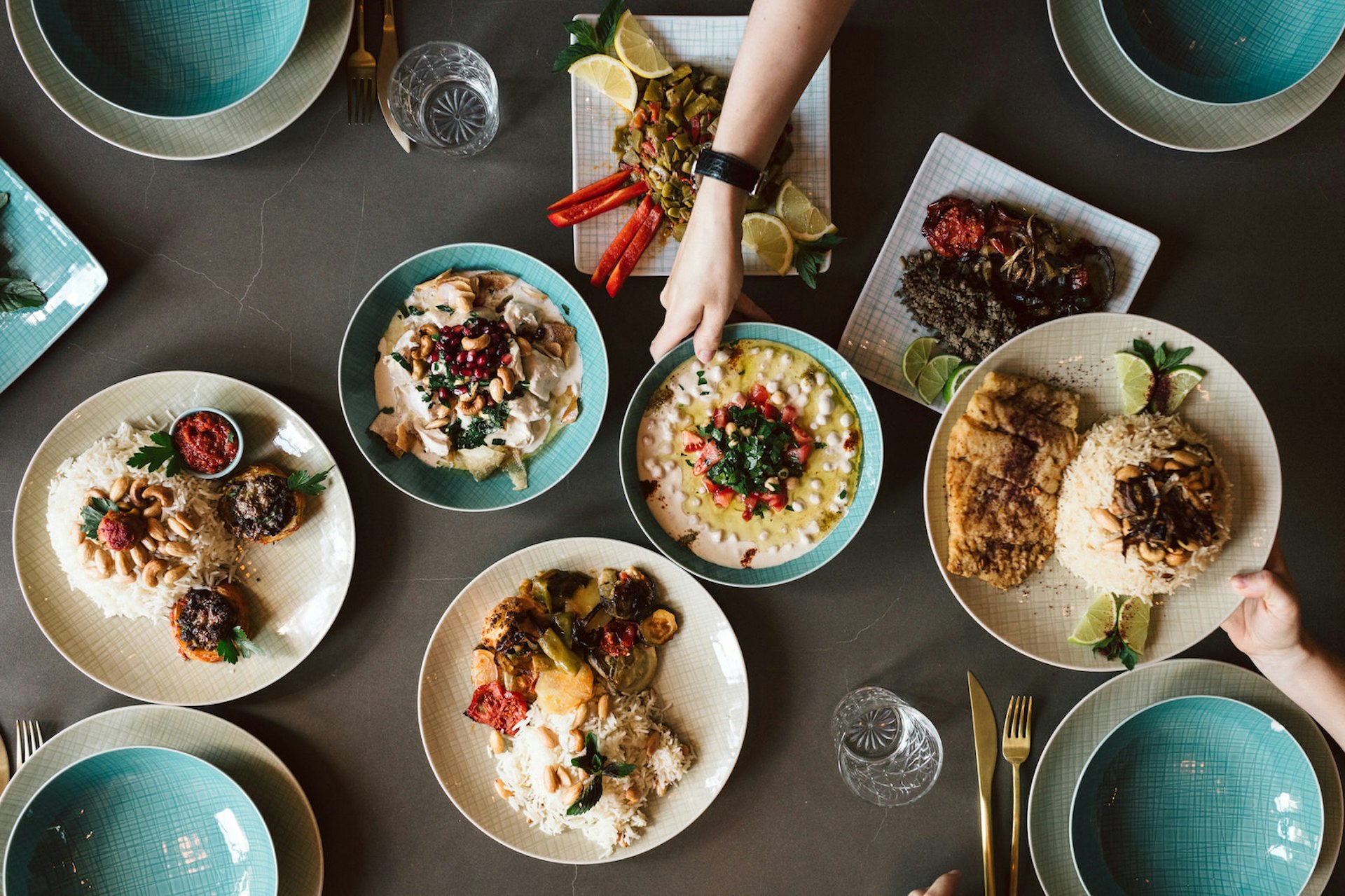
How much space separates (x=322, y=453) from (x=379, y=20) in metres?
1.52

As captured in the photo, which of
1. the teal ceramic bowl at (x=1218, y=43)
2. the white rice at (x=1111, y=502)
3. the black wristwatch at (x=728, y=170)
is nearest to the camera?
the black wristwatch at (x=728, y=170)

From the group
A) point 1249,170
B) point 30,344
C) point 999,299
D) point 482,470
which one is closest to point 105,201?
point 30,344

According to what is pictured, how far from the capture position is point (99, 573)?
2510 millimetres

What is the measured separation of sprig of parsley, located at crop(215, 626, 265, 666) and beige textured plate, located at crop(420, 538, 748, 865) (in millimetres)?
597

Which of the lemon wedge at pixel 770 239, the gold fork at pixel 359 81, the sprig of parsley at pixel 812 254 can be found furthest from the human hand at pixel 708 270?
the gold fork at pixel 359 81

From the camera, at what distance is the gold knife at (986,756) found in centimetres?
275

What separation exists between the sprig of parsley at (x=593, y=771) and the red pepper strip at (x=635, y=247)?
1542 millimetres

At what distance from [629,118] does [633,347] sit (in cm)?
78

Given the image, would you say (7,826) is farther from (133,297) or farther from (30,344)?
(133,297)

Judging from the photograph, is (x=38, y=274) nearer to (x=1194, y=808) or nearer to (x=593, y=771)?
(x=593, y=771)

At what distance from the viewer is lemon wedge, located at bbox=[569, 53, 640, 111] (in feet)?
8.24

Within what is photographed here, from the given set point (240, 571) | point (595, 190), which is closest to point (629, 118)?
point (595, 190)

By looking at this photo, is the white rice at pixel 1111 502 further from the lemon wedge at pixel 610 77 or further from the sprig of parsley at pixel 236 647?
the sprig of parsley at pixel 236 647

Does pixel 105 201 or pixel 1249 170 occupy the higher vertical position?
pixel 1249 170
